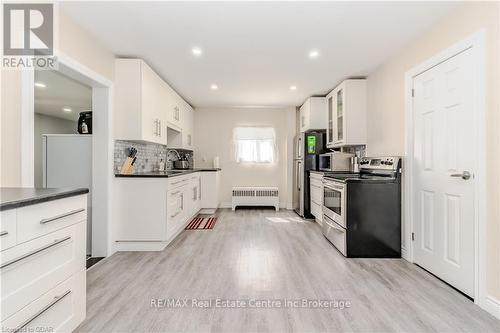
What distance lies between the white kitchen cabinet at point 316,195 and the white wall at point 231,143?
136 centimetres

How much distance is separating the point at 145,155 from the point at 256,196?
8.78 feet

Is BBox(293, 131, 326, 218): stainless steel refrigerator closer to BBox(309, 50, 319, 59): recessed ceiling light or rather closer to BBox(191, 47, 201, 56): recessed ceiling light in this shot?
BBox(309, 50, 319, 59): recessed ceiling light

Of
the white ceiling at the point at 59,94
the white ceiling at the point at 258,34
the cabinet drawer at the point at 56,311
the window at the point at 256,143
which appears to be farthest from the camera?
the window at the point at 256,143

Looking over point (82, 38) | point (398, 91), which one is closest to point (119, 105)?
point (82, 38)

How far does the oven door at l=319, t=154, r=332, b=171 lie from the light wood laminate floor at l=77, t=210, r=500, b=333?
4.80 feet

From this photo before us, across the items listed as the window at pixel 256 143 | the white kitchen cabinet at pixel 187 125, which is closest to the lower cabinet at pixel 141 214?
the white kitchen cabinet at pixel 187 125

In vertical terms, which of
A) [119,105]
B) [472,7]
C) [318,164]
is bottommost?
[318,164]

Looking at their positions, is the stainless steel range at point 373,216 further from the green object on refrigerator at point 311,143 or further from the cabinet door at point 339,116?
the green object on refrigerator at point 311,143

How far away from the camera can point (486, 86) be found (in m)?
1.81

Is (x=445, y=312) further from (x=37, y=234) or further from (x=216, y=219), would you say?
(x=216, y=219)

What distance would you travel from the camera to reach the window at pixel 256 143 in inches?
233

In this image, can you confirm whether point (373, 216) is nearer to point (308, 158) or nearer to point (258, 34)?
point (308, 158)

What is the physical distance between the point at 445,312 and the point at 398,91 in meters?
2.30

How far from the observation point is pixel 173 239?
133 inches
